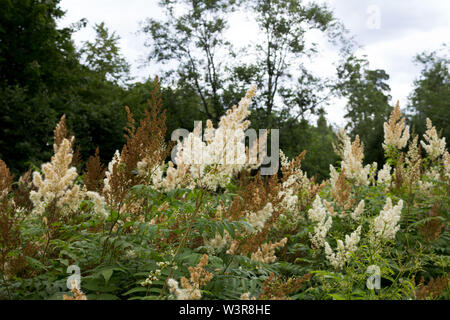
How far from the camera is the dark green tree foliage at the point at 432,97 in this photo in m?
31.4

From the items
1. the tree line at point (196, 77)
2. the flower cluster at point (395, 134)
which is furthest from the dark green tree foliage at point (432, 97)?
the flower cluster at point (395, 134)

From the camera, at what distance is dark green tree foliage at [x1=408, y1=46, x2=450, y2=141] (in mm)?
31375

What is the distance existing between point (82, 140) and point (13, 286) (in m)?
17.0

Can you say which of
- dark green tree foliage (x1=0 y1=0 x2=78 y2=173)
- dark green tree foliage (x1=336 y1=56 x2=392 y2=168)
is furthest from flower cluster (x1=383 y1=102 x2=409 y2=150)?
dark green tree foliage (x1=336 y1=56 x2=392 y2=168)

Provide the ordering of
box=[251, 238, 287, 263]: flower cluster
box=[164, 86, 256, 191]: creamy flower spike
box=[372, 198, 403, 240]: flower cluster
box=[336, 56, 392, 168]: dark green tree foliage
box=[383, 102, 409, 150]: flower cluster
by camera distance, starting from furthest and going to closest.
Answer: box=[336, 56, 392, 168]: dark green tree foliage < box=[383, 102, 409, 150]: flower cluster < box=[372, 198, 403, 240]: flower cluster < box=[251, 238, 287, 263]: flower cluster < box=[164, 86, 256, 191]: creamy flower spike

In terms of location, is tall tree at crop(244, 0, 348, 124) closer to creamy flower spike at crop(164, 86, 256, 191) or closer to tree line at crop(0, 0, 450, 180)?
tree line at crop(0, 0, 450, 180)

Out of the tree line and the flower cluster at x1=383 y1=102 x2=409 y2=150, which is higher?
the tree line

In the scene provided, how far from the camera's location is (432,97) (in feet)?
114

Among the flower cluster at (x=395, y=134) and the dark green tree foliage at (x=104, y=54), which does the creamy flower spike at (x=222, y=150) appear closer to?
the flower cluster at (x=395, y=134)

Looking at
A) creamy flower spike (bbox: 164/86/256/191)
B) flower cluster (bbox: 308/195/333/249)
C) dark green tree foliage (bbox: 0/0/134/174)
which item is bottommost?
flower cluster (bbox: 308/195/333/249)

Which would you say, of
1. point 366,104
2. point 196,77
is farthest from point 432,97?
point 196,77

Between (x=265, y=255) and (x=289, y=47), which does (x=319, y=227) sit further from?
(x=289, y=47)
